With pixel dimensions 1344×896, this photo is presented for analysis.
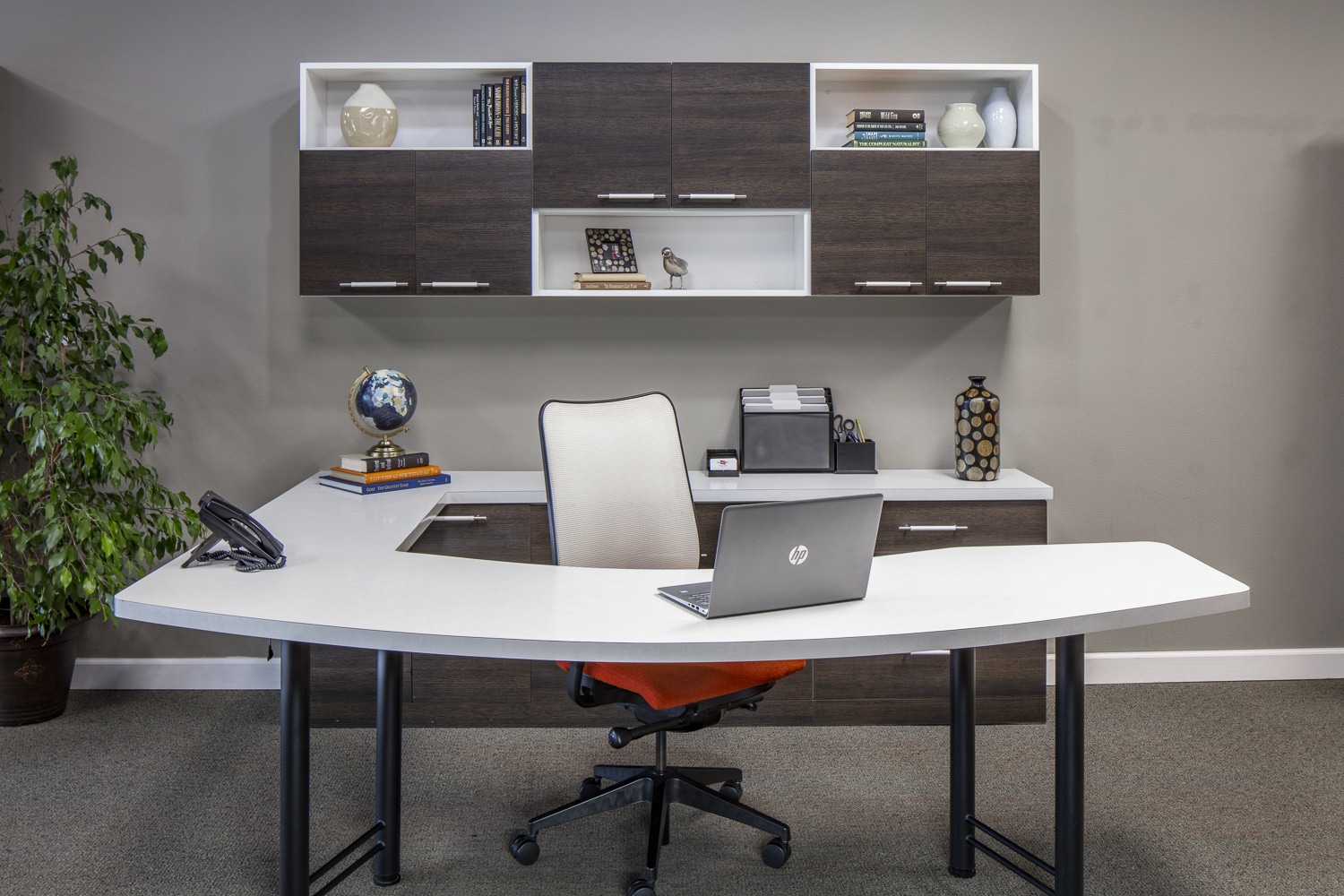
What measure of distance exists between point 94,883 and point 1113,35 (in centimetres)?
405

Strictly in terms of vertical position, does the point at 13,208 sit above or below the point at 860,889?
above

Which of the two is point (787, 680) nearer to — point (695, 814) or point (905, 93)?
point (695, 814)

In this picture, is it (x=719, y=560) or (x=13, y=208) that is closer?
(x=719, y=560)

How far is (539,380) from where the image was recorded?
3.50 m

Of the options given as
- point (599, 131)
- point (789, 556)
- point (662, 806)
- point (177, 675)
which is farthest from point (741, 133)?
point (177, 675)

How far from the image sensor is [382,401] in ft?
10.3

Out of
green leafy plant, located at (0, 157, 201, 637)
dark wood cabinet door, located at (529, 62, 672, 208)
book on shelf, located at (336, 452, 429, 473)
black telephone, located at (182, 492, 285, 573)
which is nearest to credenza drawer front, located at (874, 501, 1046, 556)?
dark wood cabinet door, located at (529, 62, 672, 208)

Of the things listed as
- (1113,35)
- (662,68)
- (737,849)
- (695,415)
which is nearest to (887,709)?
(737,849)

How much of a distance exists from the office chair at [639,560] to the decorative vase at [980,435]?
120cm

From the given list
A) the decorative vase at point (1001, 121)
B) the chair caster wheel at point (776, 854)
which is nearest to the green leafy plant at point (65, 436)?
the chair caster wheel at point (776, 854)

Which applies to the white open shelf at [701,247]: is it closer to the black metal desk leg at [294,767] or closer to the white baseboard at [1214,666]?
the white baseboard at [1214,666]

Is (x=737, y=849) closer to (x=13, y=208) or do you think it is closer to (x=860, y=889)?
(x=860, y=889)

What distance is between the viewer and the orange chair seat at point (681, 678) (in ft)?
6.63

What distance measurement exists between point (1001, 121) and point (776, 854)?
2451 millimetres
